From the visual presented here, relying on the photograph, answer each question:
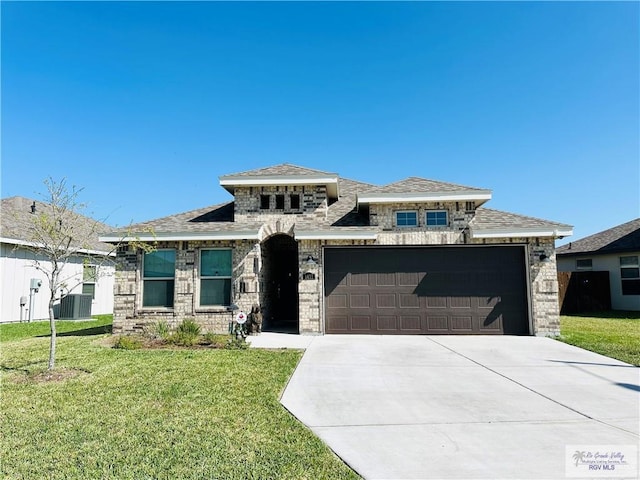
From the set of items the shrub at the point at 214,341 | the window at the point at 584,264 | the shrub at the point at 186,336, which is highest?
the window at the point at 584,264

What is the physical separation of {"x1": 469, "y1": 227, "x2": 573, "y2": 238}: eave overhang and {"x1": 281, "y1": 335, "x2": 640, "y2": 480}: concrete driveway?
11.6ft

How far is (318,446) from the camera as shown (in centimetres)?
371

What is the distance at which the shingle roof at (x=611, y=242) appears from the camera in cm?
1666

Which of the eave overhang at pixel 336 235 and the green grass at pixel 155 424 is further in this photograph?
the eave overhang at pixel 336 235

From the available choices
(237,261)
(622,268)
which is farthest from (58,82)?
(622,268)

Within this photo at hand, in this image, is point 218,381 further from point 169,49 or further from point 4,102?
point 4,102

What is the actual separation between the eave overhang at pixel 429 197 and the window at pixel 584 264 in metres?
12.2

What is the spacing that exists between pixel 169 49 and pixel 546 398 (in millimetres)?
12838

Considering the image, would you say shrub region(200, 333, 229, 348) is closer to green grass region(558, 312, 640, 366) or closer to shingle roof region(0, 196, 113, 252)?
shingle roof region(0, 196, 113, 252)

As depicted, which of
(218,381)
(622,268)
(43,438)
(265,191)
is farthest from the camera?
(622,268)

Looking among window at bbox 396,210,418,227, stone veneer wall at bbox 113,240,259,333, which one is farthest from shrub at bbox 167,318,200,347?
window at bbox 396,210,418,227

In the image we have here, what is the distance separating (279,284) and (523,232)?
9302 mm

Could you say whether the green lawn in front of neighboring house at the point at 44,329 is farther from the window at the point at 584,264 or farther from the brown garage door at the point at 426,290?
the window at the point at 584,264

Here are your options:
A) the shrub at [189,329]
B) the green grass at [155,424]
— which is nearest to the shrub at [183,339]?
the shrub at [189,329]
